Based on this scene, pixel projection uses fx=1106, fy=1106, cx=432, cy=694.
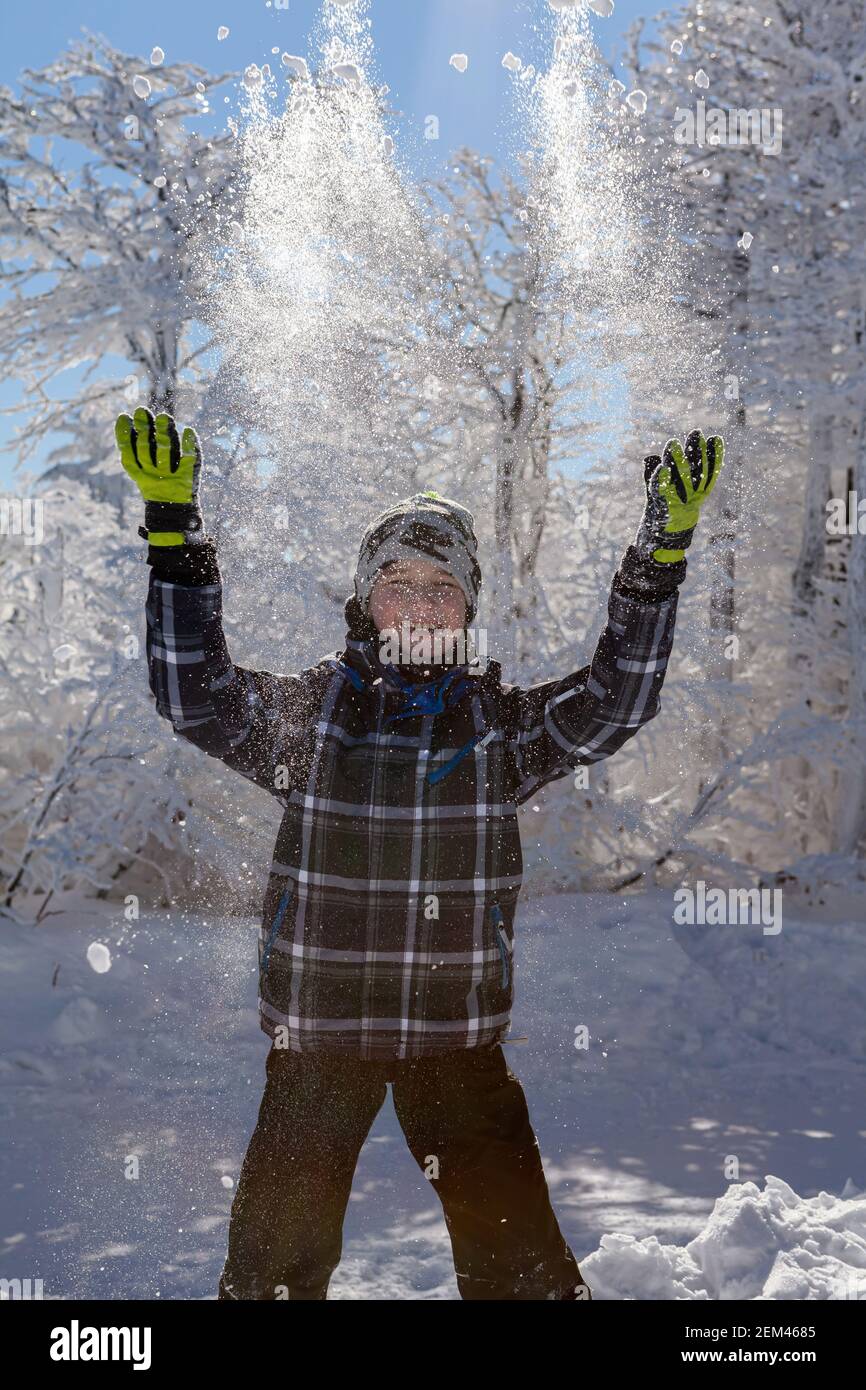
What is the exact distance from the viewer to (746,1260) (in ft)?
10.3

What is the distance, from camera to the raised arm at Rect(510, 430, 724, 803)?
2.21 m

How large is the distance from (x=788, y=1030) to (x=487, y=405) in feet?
22.4

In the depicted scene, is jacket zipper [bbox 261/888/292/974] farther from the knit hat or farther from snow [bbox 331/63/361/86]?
snow [bbox 331/63/361/86]

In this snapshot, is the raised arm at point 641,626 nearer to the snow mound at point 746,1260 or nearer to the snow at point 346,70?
the snow mound at point 746,1260

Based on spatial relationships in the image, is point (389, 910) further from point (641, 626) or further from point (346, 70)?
point (346, 70)

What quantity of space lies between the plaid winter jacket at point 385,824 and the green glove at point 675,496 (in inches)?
2.2

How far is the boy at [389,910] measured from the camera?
6.92 feet

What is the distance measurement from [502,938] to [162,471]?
44.7 inches

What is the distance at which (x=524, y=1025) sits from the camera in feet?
21.1

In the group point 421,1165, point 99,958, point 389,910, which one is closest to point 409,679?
point 389,910

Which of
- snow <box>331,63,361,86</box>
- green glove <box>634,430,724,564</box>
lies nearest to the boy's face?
green glove <box>634,430,724,564</box>

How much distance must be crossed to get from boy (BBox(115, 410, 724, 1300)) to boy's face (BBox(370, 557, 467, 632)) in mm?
98

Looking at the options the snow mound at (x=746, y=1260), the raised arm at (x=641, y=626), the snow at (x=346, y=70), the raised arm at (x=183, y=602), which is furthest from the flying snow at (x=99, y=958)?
the snow at (x=346, y=70)
